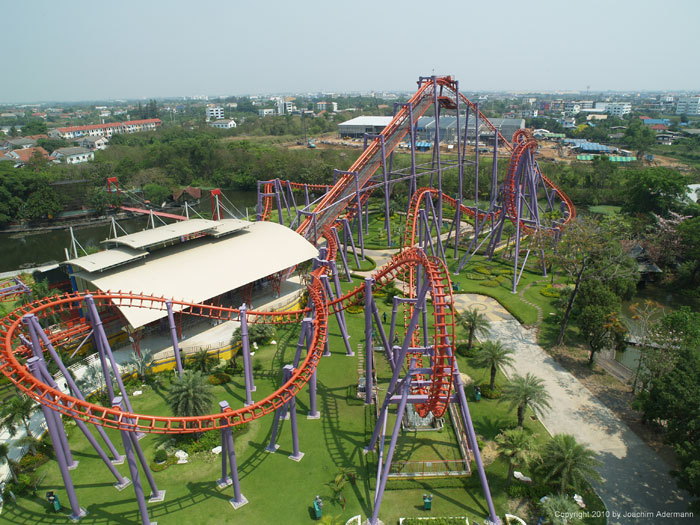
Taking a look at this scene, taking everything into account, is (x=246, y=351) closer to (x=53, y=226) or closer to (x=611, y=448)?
(x=611, y=448)

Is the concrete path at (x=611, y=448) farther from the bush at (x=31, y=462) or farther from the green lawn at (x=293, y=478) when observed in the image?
the bush at (x=31, y=462)

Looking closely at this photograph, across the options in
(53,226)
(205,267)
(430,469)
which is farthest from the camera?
(53,226)

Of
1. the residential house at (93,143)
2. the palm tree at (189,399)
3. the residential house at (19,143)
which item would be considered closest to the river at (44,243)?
the palm tree at (189,399)

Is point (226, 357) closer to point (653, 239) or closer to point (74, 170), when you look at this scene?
point (653, 239)

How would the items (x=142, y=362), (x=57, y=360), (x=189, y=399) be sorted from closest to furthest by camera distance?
(x=57, y=360)
(x=189, y=399)
(x=142, y=362)

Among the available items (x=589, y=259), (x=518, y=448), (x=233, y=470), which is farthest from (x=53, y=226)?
(x=518, y=448)

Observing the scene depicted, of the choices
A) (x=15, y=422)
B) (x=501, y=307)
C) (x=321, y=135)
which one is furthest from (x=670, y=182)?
(x=321, y=135)
